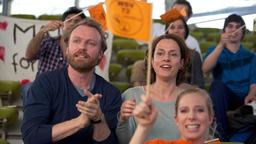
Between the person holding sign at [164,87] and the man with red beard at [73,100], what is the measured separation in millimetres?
79

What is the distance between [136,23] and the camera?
1.89 m

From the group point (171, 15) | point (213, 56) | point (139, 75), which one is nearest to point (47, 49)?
point (139, 75)

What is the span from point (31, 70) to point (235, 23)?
1855mm

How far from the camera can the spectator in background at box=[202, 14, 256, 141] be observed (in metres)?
4.08

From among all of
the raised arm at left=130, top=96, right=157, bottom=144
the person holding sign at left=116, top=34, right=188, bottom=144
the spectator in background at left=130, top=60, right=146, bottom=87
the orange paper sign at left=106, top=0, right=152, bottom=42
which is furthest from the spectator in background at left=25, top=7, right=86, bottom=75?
the raised arm at left=130, top=96, right=157, bottom=144

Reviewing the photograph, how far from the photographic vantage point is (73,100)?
2531 mm

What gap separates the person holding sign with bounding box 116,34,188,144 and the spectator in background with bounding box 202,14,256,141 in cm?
132

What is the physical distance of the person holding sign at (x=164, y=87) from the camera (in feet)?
8.39

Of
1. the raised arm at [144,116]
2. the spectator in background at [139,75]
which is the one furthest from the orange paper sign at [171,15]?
the raised arm at [144,116]

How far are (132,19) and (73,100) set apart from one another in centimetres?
74

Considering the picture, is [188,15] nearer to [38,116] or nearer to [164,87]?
[164,87]

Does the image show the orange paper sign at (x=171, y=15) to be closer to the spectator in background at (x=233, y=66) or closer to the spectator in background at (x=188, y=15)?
the spectator in background at (x=233, y=66)

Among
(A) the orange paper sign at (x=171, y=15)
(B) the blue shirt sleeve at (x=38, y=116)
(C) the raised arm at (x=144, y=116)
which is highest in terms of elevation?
(A) the orange paper sign at (x=171, y=15)

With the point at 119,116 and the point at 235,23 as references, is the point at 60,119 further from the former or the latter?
the point at 235,23
